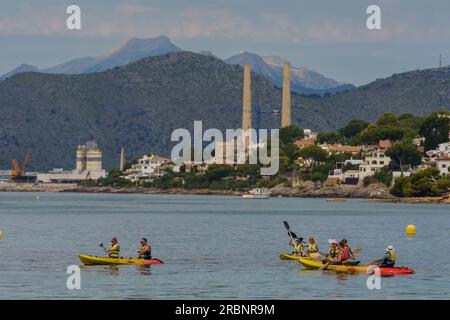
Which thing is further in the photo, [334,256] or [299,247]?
[299,247]

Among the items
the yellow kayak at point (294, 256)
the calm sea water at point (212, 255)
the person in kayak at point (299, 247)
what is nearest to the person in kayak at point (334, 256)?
the calm sea water at point (212, 255)

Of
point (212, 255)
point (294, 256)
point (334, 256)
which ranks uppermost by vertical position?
point (334, 256)

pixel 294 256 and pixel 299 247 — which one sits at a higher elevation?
pixel 299 247

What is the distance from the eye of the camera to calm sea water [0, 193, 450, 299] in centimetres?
6681

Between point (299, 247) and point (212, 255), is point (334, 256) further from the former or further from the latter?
point (212, 255)

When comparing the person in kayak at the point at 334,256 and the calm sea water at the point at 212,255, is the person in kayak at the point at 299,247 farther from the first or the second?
the person in kayak at the point at 334,256

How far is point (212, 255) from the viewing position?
92.9m

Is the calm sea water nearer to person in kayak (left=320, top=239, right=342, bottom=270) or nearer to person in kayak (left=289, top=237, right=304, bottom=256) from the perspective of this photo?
person in kayak (left=320, top=239, right=342, bottom=270)

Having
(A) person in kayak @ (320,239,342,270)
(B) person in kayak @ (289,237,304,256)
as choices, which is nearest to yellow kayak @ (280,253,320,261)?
(B) person in kayak @ (289,237,304,256)

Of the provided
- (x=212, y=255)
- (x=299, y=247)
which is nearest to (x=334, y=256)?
(x=299, y=247)

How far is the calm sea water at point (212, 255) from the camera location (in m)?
66.8
